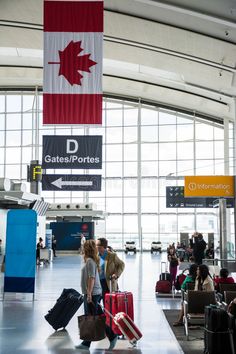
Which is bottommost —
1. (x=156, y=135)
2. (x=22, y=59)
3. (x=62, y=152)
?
(x=62, y=152)

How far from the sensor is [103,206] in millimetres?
45312

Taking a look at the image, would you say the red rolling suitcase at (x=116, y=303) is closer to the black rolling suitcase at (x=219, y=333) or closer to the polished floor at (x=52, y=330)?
the polished floor at (x=52, y=330)

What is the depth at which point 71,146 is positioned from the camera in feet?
31.1

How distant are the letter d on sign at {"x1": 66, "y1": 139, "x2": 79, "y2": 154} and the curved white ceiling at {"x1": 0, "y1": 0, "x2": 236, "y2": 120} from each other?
11.6 m

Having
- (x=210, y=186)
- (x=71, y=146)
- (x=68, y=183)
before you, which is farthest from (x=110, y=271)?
(x=210, y=186)

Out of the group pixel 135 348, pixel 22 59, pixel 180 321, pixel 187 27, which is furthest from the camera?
pixel 22 59

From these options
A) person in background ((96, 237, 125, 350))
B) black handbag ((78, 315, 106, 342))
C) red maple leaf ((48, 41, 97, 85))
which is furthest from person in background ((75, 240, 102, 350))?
red maple leaf ((48, 41, 97, 85))

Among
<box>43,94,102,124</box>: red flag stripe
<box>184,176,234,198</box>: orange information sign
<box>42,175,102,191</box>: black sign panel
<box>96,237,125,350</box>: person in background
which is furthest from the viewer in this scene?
<box>184,176,234,198</box>: orange information sign

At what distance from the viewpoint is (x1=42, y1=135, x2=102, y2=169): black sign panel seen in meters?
9.34

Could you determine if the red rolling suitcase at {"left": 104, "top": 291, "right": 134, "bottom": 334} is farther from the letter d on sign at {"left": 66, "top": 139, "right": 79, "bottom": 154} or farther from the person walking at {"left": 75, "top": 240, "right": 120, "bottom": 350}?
the letter d on sign at {"left": 66, "top": 139, "right": 79, "bottom": 154}

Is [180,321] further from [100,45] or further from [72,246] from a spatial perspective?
[72,246]

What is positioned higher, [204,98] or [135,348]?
[204,98]

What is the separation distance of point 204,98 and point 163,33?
15268 millimetres

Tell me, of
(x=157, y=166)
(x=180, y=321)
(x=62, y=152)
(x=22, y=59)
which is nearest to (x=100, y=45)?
(x=62, y=152)
